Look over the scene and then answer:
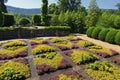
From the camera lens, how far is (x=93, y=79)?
1255 cm

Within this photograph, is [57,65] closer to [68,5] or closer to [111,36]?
[111,36]

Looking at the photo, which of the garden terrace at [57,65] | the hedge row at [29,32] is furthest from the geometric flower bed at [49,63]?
the hedge row at [29,32]

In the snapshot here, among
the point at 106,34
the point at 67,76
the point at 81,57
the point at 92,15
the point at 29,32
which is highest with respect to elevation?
the point at 92,15

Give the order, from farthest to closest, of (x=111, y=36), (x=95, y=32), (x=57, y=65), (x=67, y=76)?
(x=95, y=32), (x=111, y=36), (x=57, y=65), (x=67, y=76)

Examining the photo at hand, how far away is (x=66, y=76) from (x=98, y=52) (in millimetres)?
7475

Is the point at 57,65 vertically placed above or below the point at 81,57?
below

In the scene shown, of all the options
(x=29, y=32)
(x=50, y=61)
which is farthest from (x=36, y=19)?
→ (x=50, y=61)

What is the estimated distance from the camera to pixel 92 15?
145 ft

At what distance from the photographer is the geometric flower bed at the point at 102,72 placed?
12742 millimetres

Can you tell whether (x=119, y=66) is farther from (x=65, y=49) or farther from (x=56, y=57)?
(x=65, y=49)

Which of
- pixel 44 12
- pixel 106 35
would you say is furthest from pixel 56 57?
pixel 44 12

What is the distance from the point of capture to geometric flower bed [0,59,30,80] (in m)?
12.6

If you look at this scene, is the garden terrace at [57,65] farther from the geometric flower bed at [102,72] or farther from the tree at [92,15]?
the tree at [92,15]

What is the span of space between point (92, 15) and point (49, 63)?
30.8 meters
